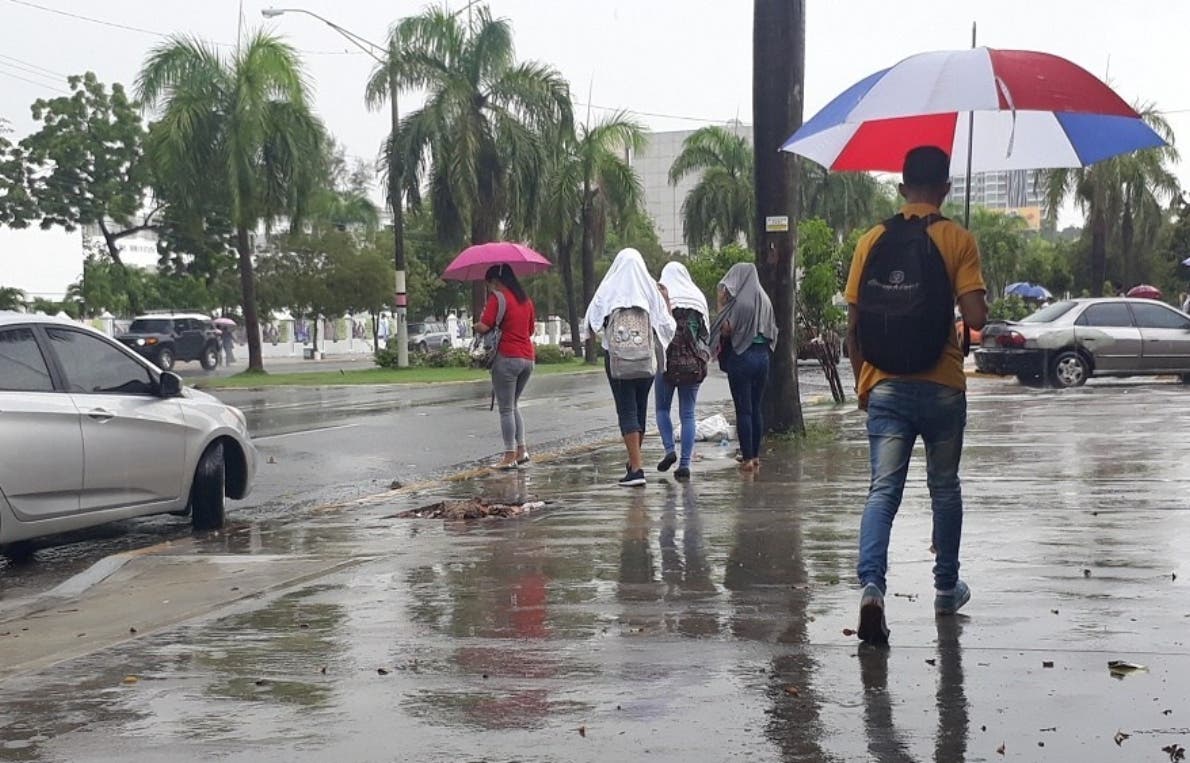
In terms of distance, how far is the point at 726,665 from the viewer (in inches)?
225

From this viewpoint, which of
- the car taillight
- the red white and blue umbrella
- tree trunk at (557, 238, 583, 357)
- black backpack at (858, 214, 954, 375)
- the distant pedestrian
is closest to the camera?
black backpack at (858, 214, 954, 375)

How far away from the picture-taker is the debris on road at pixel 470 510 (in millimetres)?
10406

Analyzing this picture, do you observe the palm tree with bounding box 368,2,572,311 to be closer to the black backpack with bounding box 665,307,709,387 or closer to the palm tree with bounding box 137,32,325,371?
the palm tree with bounding box 137,32,325,371

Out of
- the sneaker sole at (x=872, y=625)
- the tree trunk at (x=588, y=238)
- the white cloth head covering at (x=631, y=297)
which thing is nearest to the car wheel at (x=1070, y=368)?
the white cloth head covering at (x=631, y=297)

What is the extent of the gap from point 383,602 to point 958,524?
8.50 feet

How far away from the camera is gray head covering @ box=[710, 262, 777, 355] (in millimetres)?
12406

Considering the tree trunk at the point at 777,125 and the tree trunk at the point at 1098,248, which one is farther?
the tree trunk at the point at 1098,248

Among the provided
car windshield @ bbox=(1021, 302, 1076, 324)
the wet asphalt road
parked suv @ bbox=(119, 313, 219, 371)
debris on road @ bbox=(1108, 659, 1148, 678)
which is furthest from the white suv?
parked suv @ bbox=(119, 313, 219, 371)

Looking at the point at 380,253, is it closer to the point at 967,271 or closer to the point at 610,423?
the point at 610,423

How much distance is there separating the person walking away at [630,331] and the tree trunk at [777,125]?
9.16ft

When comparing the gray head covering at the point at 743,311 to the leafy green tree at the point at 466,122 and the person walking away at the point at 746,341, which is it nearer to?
the person walking away at the point at 746,341

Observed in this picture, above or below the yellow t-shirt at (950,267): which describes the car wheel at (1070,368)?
below

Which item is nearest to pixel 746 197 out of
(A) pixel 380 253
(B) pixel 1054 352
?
(A) pixel 380 253

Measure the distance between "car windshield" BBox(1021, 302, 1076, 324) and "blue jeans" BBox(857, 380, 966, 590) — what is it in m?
19.5
